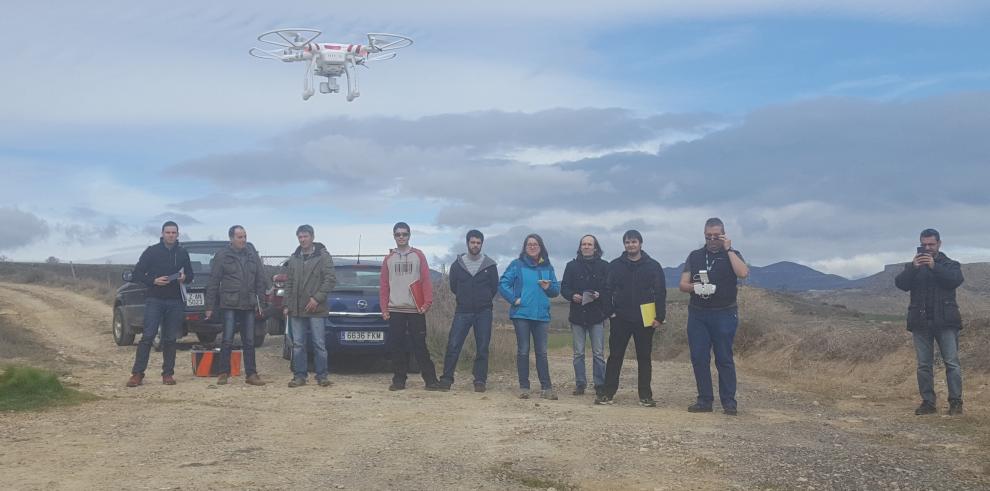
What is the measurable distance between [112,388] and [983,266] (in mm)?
40785

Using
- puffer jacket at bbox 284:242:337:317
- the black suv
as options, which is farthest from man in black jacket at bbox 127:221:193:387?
the black suv

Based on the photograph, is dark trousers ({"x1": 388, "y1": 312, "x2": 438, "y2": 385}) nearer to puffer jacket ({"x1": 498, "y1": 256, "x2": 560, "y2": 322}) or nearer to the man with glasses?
the man with glasses

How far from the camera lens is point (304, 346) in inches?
477

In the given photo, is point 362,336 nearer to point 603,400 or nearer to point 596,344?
point 596,344

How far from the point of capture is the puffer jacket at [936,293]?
387 inches

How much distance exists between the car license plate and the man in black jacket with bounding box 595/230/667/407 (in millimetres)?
3399

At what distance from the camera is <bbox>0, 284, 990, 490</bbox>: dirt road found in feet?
22.0

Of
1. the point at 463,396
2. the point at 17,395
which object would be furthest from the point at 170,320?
the point at 463,396

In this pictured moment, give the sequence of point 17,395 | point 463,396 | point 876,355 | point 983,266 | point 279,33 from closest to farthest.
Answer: point 17,395
point 463,396
point 876,355
point 279,33
point 983,266

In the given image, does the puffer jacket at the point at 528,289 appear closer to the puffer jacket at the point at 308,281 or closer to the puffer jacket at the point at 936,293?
the puffer jacket at the point at 308,281

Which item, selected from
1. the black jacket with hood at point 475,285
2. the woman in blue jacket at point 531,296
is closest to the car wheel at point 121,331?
the black jacket with hood at point 475,285

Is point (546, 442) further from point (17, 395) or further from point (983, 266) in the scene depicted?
point (983, 266)

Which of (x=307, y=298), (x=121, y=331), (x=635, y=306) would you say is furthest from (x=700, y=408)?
(x=121, y=331)

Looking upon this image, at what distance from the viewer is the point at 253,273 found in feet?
39.7
